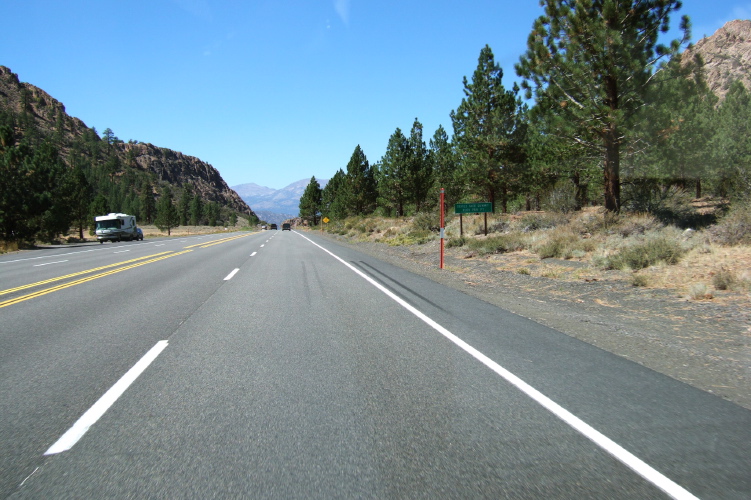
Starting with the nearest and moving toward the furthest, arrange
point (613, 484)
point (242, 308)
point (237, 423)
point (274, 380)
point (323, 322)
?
point (613, 484) → point (237, 423) → point (274, 380) → point (323, 322) → point (242, 308)

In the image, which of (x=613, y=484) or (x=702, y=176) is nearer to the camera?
(x=613, y=484)

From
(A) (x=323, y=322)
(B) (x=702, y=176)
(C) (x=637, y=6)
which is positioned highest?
(C) (x=637, y=6)

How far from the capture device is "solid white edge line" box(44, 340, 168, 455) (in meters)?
3.19

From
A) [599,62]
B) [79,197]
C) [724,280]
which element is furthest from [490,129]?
[79,197]

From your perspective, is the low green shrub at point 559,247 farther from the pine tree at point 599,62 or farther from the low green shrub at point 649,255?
the pine tree at point 599,62

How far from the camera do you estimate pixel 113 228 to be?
4262cm

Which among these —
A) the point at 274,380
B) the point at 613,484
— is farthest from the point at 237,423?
the point at 613,484

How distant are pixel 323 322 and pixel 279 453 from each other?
4141 millimetres

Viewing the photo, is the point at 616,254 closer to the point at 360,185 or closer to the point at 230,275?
the point at 230,275

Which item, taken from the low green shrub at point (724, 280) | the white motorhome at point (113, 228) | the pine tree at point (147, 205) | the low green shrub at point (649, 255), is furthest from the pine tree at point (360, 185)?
the pine tree at point (147, 205)

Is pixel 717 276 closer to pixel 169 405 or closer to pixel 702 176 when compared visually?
pixel 169 405

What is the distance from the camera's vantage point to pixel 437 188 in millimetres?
51062

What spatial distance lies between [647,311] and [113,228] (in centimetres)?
4540

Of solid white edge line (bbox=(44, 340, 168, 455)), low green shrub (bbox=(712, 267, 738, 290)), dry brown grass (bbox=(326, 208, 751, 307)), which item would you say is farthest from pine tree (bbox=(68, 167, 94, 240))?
low green shrub (bbox=(712, 267, 738, 290))
